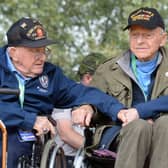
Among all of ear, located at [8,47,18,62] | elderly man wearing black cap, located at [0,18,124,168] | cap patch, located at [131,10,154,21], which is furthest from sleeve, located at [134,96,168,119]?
ear, located at [8,47,18,62]

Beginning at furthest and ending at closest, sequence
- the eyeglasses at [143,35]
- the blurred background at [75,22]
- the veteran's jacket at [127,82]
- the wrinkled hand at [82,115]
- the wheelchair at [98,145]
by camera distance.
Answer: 1. the blurred background at [75,22]
2. the eyeglasses at [143,35]
3. the veteran's jacket at [127,82]
4. the wrinkled hand at [82,115]
5. the wheelchair at [98,145]

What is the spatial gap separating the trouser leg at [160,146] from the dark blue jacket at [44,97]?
0.49 meters

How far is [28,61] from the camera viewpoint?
4.64 metres

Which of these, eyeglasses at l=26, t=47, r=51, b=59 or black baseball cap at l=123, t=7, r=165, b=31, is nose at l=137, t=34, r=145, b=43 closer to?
black baseball cap at l=123, t=7, r=165, b=31

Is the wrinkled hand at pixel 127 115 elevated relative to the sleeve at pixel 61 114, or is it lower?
elevated

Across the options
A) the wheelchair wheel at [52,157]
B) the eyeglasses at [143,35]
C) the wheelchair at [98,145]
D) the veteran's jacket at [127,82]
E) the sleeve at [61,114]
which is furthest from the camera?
the sleeve at [61,114]

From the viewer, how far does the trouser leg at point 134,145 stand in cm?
411

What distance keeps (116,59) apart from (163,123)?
0.96 metres

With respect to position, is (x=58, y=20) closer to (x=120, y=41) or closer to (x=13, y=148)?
(x=120, y=41)

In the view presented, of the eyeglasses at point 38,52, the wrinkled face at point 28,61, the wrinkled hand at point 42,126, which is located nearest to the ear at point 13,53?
the wrinkled face at point 28,61

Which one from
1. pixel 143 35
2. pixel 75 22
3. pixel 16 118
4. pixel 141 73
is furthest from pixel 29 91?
pixel 75 22

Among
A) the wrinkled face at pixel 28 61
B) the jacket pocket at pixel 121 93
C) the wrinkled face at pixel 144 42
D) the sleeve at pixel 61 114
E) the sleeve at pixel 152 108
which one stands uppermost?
the wrinkled face at pixel 144 42

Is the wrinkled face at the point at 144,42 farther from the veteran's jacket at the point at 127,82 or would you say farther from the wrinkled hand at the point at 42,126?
the wrinkled hand at the point at 42,126

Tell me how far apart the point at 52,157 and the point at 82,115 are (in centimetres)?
39
